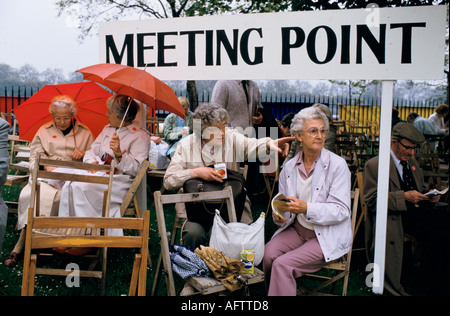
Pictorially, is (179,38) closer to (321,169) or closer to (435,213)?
(321,169)

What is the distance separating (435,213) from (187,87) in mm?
8853

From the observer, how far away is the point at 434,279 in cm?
363

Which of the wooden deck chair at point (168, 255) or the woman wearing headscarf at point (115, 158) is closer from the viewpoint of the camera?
the wooden deck chair at point (168, 255)

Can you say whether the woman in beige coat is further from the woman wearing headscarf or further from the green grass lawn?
the green grass lawn

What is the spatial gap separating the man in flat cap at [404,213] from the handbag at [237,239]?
1.34 metres

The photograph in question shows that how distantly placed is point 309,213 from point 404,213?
124cm

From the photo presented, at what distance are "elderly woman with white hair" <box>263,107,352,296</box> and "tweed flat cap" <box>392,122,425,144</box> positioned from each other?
105cm

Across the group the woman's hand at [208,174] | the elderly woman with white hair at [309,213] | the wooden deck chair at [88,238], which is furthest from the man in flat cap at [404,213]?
the wooden deck chair at [88,238]

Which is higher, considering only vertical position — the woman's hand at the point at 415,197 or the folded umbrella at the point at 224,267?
the woman's hand at the point at 415,197

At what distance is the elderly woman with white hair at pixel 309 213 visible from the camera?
3094 mm

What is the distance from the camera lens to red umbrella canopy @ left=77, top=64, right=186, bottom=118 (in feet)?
11.7

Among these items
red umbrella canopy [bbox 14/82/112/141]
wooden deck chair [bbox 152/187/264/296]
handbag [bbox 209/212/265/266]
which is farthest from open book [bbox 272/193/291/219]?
red umbrella canopy [bbox 14/82/112/141]

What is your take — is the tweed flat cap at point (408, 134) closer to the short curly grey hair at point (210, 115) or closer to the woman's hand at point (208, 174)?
the short curly grey hair at point (210, 115)
